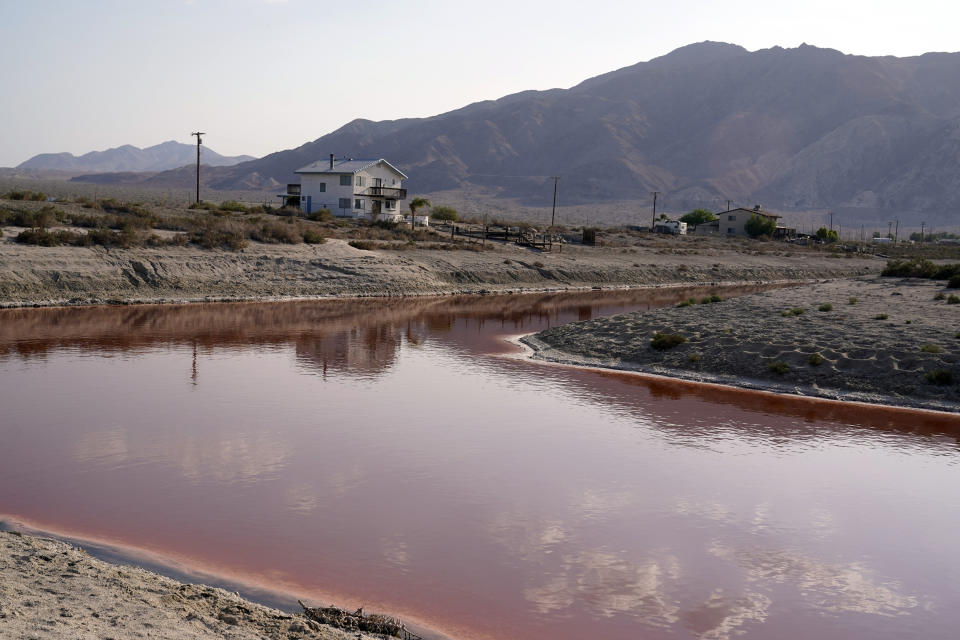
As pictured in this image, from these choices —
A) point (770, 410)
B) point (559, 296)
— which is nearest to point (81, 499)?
point (770, 410)

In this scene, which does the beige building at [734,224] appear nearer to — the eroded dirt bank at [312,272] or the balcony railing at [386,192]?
the eroded dirt bank at [312,272]

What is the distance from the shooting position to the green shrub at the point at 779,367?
25.7 meters

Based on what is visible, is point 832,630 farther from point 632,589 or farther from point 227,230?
point 227,230

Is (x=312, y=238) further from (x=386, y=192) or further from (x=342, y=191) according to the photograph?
(x=386, y=192)

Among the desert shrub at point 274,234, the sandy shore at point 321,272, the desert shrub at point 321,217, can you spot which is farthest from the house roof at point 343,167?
the desert shrub at point 274,234

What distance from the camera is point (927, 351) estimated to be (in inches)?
1005

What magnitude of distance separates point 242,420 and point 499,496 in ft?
23.9

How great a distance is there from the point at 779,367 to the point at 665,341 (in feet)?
14.0

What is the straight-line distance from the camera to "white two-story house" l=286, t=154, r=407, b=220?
278 feet

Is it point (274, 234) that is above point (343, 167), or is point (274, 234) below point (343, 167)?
below

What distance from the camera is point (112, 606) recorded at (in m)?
9.29

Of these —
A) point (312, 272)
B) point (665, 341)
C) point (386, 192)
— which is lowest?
point (665, 341)

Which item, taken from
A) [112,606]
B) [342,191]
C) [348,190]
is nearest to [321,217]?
[348,190]

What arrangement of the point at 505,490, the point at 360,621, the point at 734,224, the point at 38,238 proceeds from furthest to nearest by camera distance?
1. the point at 734,224
2. the point at 38,238
3. the point at 505,490
4. the point at 360,621
